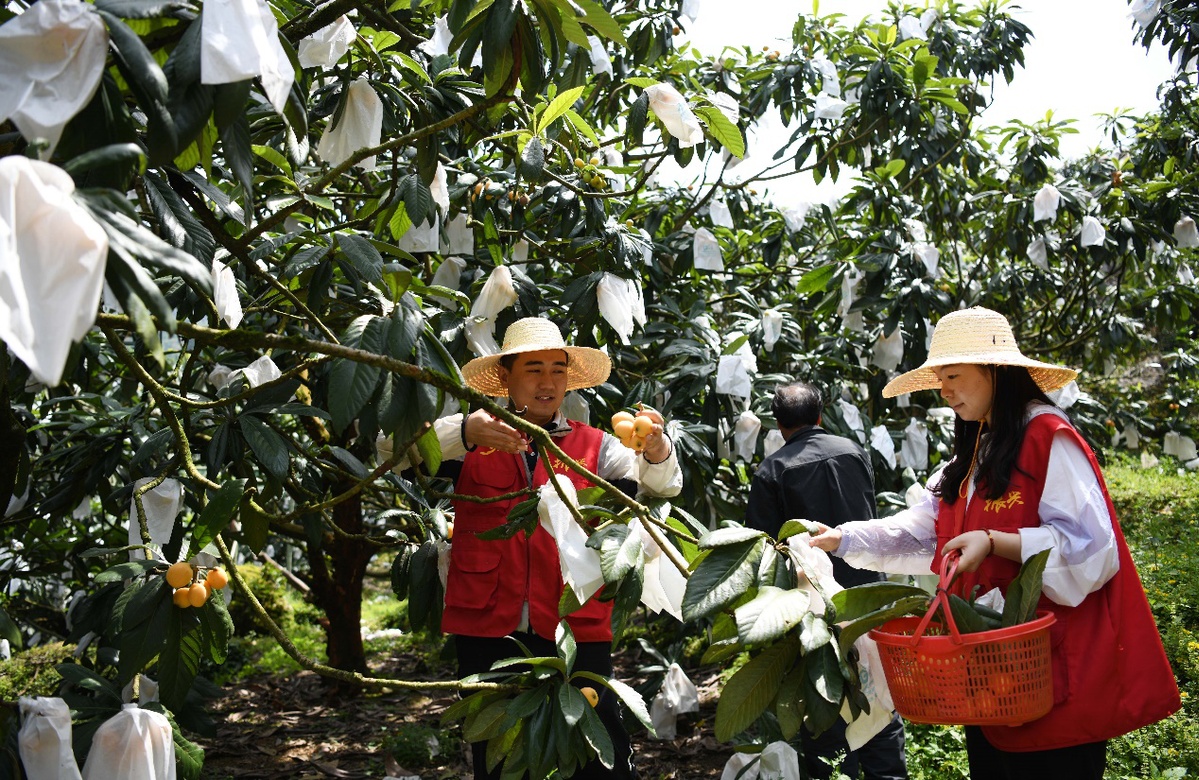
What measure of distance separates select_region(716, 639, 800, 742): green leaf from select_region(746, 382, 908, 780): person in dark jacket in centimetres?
157

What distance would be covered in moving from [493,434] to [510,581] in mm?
400

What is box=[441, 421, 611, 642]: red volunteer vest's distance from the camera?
7.06ft

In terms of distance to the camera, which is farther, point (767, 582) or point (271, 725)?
point (271, 725)

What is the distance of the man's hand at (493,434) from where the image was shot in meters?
1.93

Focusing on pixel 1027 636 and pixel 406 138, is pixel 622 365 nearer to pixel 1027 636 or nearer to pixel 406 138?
pixel 406 138

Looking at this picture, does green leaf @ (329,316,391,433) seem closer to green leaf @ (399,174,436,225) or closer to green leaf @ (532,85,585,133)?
green leaf @ (399,174,436,225)

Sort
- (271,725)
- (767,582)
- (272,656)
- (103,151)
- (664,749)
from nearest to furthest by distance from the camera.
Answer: (103,151) → (767,582) → (664,749) → (271,725) → (272,656)

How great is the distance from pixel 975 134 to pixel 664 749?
3361 mm

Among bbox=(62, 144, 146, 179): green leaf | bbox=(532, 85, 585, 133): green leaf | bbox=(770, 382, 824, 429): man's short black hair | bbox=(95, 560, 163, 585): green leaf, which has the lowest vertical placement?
bbox=(95, 560, 163, 585): green leaf

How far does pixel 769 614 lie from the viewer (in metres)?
1.30

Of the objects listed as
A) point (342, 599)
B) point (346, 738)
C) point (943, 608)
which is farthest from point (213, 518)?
point (342, 599)

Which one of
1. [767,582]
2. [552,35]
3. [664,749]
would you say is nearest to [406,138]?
[552,35]

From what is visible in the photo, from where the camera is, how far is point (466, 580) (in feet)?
7.18

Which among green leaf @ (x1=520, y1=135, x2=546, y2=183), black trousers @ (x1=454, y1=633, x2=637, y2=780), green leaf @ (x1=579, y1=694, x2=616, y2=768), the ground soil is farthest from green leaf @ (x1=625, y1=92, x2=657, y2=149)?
the ground soil
